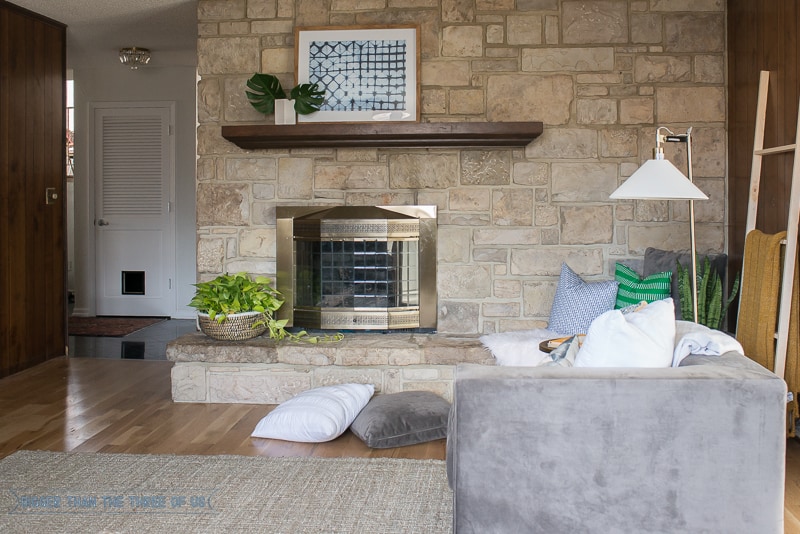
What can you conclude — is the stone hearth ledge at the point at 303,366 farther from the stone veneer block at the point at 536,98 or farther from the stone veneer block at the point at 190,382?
the stone veneer block at the point at 536,98

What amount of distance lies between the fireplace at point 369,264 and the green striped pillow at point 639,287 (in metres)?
1.04

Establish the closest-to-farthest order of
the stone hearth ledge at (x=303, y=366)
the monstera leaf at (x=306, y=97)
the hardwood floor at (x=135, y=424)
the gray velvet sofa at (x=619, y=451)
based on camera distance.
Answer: the gray velvet sofa at (x=619, y=451) < the hardwood floor at (x=135, y=424) < the stone hearth ledge at (x=303, y=366) < the monstera leaf at (x=306, y=97)

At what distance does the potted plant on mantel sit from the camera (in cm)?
413

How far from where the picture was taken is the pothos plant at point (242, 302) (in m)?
3.96

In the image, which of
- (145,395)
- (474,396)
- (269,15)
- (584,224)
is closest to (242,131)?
(269,15)

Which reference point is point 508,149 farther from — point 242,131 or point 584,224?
point 242,131

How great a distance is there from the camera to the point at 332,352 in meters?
3.87

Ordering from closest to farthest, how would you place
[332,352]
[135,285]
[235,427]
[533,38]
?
1. [235,427]
2. [332,352]
3. [533,38]
4. [135,285]

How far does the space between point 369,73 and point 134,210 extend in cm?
367

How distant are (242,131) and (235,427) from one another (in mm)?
1613

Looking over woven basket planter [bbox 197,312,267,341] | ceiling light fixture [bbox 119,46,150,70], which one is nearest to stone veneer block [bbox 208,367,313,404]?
woven basket planter [bbox 197,312,267,341]

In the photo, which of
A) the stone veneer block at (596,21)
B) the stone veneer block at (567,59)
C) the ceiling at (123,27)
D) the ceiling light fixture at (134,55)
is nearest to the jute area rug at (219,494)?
the stone veneer block at (567,59)

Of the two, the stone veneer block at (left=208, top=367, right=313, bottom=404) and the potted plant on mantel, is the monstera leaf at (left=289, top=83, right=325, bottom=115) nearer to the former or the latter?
the potted plant on mantel

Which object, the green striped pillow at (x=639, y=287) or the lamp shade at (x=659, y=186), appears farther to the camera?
the green striped pillow at (x=639, y=287)
